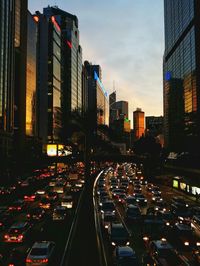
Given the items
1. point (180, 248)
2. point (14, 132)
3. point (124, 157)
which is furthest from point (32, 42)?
point (180, 248)

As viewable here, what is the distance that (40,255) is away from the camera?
20.0 m

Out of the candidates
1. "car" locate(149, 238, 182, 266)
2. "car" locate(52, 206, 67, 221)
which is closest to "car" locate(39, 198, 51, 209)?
"car" locate(52, 206, 67, 221)

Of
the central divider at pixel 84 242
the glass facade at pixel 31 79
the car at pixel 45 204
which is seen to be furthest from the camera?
the glass facade at pixel 31 79

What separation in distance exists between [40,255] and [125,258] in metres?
4.95

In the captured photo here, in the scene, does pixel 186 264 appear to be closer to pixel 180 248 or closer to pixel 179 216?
pixel 180 248

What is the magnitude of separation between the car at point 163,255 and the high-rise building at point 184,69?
103 meters

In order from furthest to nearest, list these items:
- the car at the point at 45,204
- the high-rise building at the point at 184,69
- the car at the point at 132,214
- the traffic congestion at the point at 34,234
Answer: the high-rise building at the point at 184,69 < the car at the point at 45,204 < the car at the point at 132,214 < the traffic congestion at the point at 34,234

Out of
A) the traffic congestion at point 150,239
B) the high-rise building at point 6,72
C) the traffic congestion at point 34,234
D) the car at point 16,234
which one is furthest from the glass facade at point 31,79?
the car at point 16,234

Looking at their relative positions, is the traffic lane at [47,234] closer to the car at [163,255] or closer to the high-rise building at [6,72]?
the car at [163,255]

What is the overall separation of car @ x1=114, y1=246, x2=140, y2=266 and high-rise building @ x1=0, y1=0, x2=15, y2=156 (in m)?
93.9

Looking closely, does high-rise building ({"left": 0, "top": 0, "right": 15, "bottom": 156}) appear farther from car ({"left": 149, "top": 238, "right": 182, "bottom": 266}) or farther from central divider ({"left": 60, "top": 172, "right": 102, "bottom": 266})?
car ({"left": 149, "top": 238, "right": 182, "bottom": 266})

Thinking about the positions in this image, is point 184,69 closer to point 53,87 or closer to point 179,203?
point 53,87

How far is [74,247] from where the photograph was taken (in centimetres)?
2361

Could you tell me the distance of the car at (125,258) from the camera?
18.2 m
